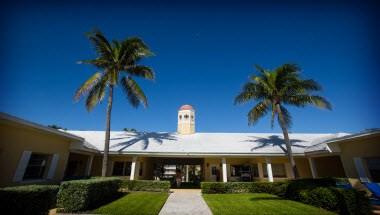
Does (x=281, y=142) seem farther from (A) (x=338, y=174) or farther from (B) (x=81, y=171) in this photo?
(B) (x=81, y=171)

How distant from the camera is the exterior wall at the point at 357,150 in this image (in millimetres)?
11399

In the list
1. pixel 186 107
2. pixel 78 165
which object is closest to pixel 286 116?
pixel 186 107

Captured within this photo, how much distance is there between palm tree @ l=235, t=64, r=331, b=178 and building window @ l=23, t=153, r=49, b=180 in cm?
1452

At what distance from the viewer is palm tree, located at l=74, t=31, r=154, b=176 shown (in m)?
14.5

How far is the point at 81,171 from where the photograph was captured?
18.3m

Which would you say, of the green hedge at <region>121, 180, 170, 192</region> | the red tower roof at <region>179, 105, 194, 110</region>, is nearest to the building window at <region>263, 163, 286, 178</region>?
the green hedge at <region>121, 180, 170, 192</region>

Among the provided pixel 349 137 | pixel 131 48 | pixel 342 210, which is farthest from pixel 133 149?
pixel 349 137

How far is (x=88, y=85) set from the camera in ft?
46.6

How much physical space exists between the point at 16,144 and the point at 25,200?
4.40 meters

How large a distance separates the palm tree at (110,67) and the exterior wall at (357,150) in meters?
15.3

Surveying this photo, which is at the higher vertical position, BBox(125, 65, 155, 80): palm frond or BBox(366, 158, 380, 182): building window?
BBox(125, 65, 155, 80): palm frond

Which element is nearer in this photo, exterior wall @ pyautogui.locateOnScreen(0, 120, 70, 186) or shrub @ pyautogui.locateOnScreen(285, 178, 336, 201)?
exterior wall @ pyautogui.locateOnScreen(0, 120, 70, 186)

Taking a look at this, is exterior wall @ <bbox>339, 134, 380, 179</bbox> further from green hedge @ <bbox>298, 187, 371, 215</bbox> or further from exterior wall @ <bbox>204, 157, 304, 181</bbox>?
exterior wall @ <bbox>204, 157, 304, 181</bbox>

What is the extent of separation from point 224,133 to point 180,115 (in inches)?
Result: 257
